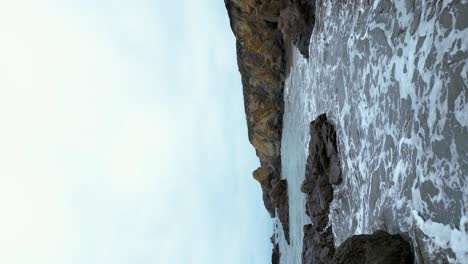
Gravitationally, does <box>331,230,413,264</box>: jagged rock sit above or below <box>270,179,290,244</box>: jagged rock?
below

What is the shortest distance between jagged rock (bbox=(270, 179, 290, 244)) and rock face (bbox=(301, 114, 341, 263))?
20.0ft

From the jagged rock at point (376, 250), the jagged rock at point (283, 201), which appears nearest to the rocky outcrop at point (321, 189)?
the jagged rock at point (376, 250)

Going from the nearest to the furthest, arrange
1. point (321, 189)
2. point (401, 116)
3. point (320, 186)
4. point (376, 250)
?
1. point (376, 250)
2. point (401, 116)
3. point (321, 189)
4. point (320, 186)

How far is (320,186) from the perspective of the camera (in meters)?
12.4

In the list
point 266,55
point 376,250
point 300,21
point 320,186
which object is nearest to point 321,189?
point 320,186

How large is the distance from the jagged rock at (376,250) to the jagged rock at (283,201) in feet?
39.3

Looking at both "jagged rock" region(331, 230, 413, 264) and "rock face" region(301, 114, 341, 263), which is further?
"rock face" region(301, 114, 341, 263)

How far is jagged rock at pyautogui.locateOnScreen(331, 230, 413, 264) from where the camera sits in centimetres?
659

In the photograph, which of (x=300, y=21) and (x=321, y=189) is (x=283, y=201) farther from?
(x=300, y=21)

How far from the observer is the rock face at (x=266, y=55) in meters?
15.8

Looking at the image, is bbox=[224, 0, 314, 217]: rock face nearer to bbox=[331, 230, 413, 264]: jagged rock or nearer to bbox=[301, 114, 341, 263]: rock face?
bbox=[301, 114, 341, 263]: rock face

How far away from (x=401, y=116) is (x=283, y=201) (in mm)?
13335

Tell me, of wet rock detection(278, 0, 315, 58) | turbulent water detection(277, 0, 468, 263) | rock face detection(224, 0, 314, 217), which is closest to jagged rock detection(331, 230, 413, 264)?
turbulent water detection(277, 0, 468, 263)

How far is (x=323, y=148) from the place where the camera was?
41.1 feet
